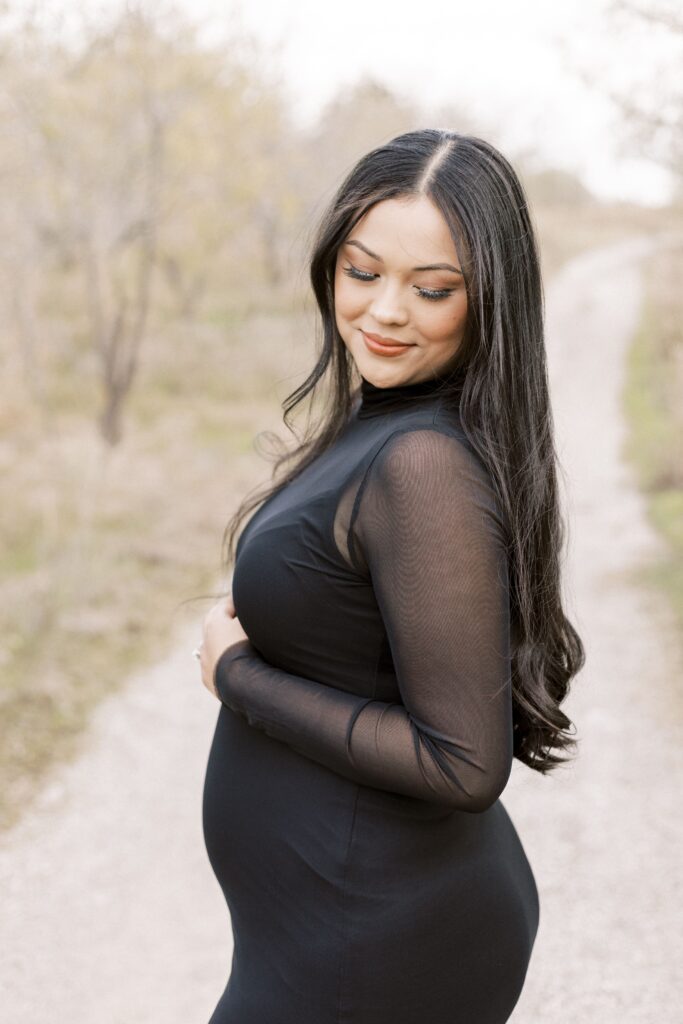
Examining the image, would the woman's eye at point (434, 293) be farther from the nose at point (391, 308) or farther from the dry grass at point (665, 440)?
the dry grass at point (665, 440)

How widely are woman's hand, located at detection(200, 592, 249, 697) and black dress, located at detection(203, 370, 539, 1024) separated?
0.02 m

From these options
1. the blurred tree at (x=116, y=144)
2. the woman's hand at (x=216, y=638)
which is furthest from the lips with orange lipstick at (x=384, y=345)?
the blurred tree at (x=116, y=144)

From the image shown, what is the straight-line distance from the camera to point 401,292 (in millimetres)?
1393

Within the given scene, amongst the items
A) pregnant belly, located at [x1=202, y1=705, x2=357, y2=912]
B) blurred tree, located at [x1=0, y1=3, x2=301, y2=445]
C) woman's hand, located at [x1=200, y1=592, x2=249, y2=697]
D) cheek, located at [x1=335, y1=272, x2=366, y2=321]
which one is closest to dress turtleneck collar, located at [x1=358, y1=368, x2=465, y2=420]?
cheek, located at [x1=335, y1=272, x2=366, y2=321]

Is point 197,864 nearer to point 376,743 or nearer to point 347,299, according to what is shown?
point 376,743

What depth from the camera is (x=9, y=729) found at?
4.29m

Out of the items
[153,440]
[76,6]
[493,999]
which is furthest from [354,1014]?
[153,440]

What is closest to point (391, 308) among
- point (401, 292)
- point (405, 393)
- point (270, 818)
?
point (401, 292)

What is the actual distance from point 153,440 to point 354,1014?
912cm

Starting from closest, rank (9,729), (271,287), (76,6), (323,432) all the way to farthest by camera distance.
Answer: (323,432) → (9,729) → (76,6) → (271,287)

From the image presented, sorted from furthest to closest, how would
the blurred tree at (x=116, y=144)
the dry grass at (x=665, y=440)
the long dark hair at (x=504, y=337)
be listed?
the blurred tree at (x=116, y=144)
the dry grass at (x=665, y=440)
the long dark hair at (x=504, y=337)

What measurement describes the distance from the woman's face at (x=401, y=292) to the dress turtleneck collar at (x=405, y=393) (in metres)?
0.02

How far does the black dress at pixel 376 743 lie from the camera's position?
121 centimetres

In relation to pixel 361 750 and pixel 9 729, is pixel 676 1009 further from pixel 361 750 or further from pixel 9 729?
pixel 9 729
